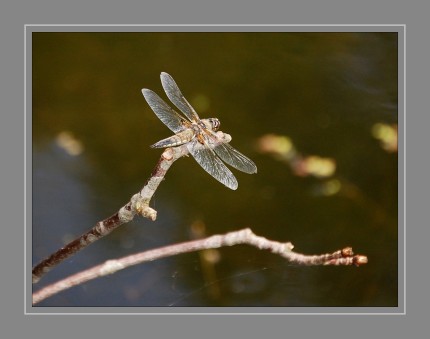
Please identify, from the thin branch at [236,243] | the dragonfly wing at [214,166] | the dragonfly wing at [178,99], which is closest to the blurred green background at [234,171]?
the dragonfly wing at [178,99]

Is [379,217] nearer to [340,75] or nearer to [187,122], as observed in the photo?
[340,75]

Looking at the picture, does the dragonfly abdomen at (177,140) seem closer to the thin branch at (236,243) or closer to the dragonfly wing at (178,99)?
the dragonfly wing at (178,99)

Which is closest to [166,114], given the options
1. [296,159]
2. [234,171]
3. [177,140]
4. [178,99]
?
[178,99]

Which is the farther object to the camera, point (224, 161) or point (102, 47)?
point (102, 47)

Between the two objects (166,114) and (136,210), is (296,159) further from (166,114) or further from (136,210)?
(136,210)

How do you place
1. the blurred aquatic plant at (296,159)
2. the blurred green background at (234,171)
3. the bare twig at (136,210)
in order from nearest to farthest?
the bare twig at (136,210) < the blurred green background at (234,171) < the blurred aquatic plant at (296,159)

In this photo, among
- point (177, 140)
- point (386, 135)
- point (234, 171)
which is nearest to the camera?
point (177, 140)

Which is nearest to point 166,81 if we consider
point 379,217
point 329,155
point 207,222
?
point 207,222
